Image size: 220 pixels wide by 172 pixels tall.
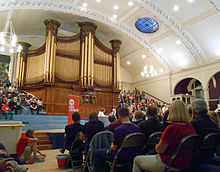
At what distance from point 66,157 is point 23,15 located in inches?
388

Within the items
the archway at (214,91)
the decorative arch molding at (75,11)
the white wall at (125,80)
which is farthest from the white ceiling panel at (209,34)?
the white wall at (125,80)

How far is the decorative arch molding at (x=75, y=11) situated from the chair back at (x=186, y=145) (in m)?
10.3

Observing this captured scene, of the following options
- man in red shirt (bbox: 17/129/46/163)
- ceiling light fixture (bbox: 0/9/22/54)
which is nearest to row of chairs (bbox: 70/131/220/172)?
man in red shirt (bbox: 17/129/46/163)

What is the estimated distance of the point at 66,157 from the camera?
11.8 feet

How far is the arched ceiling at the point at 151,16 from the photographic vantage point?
9883 millimetres

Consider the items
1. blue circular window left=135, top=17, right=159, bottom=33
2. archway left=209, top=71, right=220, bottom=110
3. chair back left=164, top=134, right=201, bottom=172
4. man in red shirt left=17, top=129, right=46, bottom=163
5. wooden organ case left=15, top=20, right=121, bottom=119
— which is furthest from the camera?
archway left=209, top=71, right=220, bottom=110

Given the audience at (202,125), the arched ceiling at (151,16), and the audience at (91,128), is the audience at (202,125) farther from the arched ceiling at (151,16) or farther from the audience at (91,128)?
the arched ceiling at (151,16)

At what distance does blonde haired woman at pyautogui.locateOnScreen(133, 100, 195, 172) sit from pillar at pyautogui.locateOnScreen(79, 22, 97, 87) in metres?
9.21

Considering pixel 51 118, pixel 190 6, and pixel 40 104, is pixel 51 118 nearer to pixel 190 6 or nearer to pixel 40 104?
pixel 40 104

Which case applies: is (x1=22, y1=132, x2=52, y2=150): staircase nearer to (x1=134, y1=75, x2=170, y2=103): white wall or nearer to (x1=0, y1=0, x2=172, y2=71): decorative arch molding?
(x1=0, y1=0, x2=172, y2=71): decorative arch molding

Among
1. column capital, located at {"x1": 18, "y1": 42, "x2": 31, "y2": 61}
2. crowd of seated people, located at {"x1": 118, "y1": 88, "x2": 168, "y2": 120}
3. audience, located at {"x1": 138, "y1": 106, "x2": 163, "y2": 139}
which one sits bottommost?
audience, located at {"x1": 138, "y1": 106, "x2": 163, "y2": 139}

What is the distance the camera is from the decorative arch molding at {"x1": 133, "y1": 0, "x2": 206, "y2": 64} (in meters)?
10.1

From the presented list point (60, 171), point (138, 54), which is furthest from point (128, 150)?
point (138, 54)

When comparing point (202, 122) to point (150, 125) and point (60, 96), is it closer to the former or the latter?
point (150, 125)
